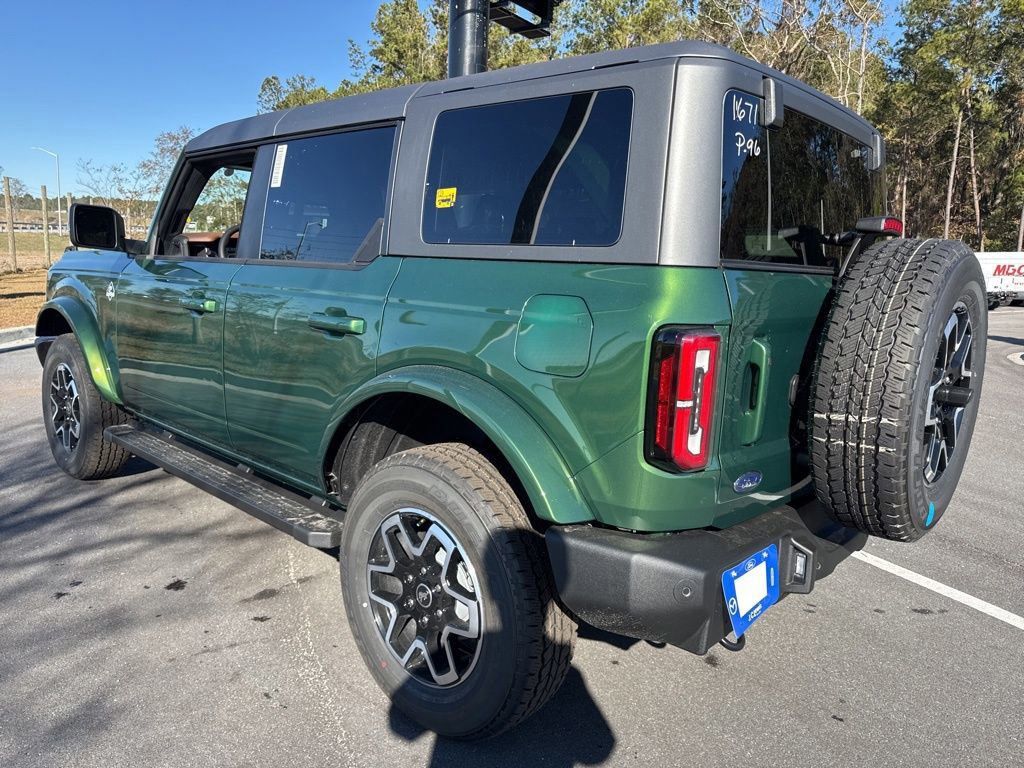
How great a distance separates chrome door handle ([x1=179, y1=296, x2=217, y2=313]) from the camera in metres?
3.33

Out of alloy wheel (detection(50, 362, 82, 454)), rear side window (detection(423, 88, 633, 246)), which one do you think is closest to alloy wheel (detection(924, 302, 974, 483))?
rear side window (detection(423, 88, 633, 246))

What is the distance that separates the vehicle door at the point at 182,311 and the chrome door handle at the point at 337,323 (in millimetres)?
715

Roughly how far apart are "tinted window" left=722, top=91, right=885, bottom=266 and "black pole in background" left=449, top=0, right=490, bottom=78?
282 cm

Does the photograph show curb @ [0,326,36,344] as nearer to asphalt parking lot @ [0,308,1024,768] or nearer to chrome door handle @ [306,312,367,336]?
asphalt parking lot @ [0,308,1024,768]

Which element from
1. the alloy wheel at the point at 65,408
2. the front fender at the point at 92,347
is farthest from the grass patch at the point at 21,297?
the front fender at the point at 92,347

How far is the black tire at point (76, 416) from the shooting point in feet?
14.7

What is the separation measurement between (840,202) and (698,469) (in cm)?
143

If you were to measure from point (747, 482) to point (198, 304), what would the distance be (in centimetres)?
252

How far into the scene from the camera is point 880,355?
210 cm

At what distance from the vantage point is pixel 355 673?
2795 mm

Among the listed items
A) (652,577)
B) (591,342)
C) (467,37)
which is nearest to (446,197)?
(591,342)

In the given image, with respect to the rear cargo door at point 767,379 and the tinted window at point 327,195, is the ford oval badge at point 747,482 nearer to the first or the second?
the rear cargo door at point 767,379

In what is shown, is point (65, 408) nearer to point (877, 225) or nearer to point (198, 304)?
point (198, 304)

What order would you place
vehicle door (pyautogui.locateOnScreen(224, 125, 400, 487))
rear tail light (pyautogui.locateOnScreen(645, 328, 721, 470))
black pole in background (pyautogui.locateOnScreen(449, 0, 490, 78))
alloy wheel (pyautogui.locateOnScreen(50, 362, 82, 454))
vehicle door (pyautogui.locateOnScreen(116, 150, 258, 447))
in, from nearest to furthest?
rear tail light (pyautogui.locateOnScreen(645, 328, 721, 470)) < vehicle door (pyautogui.locateOnScreen(224, 125, 400, 487)) < vehicle door (pyautogui.locateOnScreen(116, 150, 258, 447)) < alloy wheel (pyautogui.locateOnScreen(50, 362, 82, 454)) < black pole in background (pyautogui.locateOnScreen(449, 0, 490, 78))
